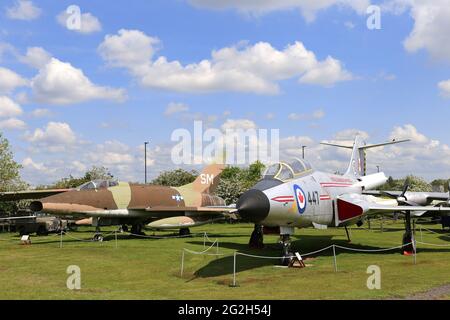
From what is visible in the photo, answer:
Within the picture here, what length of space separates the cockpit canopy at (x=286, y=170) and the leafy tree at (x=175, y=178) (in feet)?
166

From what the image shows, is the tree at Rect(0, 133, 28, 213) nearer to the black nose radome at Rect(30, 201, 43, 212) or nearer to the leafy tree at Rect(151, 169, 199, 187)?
the black nose radome at Rect(30, 201, 43, 212)

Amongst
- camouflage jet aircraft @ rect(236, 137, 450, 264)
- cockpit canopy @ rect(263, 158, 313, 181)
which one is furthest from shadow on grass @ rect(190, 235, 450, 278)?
cockpit canopy @ rect(263, 158, 313, 181)

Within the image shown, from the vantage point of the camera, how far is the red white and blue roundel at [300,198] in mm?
12172

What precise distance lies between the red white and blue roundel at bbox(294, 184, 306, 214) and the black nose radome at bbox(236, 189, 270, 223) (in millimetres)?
1564

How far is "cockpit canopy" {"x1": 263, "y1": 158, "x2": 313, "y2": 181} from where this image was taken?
40.3 feet

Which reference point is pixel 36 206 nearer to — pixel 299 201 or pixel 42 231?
pixel 42 231

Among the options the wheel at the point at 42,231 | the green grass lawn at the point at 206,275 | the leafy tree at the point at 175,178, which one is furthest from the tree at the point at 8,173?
the leafy tree at the point at 175,178

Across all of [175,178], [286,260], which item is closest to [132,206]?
[286,260]

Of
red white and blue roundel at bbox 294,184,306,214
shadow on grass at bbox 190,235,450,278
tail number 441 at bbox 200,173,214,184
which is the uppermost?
tail number 441 at bbox 200,173,214,184

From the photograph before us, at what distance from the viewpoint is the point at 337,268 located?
12172 mm

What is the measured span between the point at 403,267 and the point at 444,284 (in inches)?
96.3

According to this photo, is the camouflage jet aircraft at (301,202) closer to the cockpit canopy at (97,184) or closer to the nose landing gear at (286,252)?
the nose landing gear at (286,252)
